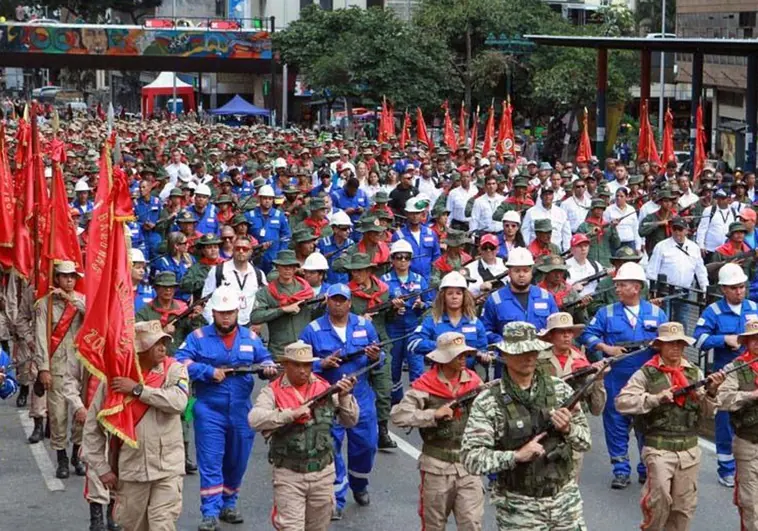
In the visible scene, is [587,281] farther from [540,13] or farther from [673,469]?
[540,13]

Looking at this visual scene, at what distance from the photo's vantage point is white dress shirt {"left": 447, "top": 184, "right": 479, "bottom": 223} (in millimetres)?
23219

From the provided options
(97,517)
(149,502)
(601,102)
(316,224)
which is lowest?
(97,517)

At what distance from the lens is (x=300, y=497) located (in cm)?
1006

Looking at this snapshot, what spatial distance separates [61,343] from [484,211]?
9985 millimetres

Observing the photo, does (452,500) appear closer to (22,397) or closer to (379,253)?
(379,253)

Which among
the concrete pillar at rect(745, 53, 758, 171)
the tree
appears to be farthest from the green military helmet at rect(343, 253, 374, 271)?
the tree

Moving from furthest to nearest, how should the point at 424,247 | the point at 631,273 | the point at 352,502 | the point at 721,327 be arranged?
the point at 424,247, the point at 631,273, the point at 721,327, the point at 352,502

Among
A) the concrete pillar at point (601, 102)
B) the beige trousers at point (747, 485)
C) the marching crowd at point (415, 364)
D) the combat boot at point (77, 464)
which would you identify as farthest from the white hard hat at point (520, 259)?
the concrete pillar at point (601, 102)

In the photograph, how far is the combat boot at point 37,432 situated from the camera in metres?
14.5

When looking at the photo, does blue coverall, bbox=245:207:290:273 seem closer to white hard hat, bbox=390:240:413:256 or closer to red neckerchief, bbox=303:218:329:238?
red neckerchief, bbox=303:218:329:238

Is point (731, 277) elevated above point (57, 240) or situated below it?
below

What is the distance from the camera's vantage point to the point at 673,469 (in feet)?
34.1

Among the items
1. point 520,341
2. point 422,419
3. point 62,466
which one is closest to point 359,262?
point 62,466

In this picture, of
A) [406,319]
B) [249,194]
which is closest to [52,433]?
[406,319]
